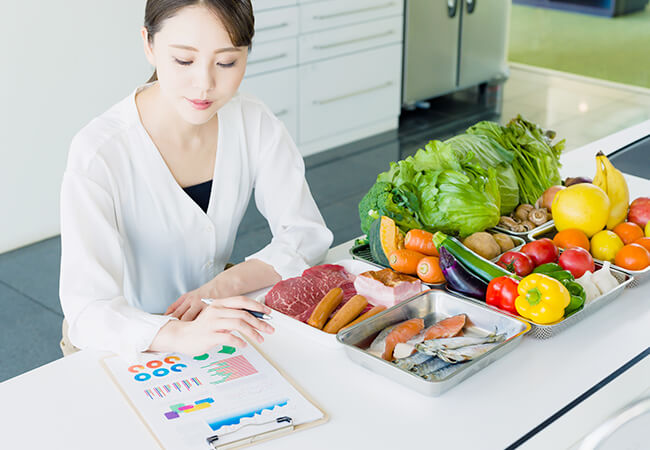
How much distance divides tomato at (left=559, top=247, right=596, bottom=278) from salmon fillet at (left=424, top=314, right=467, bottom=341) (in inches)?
10.8

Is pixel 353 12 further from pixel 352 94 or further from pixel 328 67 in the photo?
pixel 352 94

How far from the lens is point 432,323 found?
4.49ft

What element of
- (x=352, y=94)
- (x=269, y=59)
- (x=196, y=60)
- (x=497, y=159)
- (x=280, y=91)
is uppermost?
(x=196, y=60)

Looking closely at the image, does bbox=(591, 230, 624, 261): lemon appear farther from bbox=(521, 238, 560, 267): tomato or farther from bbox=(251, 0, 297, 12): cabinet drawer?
bbox=(251, 0, 297, 12): cabinet drawer

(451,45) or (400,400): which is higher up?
(400,400)

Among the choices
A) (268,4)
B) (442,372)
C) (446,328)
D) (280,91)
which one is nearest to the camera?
(442,372)

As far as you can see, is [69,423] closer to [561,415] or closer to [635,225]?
[561,415]

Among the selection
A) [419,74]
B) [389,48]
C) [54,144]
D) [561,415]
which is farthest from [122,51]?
[561,415]

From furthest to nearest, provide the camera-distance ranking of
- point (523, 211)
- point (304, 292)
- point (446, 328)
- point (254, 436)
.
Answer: point (523, 211)
point (304, 292)
point (446, 328)
point (254, 436)

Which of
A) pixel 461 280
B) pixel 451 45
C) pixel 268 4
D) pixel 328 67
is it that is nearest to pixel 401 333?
pixel 461 280

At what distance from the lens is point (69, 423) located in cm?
111

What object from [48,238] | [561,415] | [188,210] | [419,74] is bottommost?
[48,238]

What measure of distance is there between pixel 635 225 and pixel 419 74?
3834mm

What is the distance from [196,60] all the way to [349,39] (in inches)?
134
